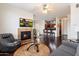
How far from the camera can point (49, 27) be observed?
1790 millimetres

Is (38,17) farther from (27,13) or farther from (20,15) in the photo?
(20,15)

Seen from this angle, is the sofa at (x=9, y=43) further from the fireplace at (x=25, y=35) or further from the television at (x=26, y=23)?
the television at (x=26, y=23)

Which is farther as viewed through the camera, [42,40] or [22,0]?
[42,40]

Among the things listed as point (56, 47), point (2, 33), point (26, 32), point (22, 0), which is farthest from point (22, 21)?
point (56, 47)

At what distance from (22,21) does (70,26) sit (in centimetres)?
82

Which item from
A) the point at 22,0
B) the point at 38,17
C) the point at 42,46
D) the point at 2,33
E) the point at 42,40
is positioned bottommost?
the point at 42,46

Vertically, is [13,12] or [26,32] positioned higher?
[13,12]

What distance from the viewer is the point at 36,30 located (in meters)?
1.73

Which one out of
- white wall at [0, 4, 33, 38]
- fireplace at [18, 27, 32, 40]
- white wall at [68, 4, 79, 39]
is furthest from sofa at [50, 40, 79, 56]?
white wall at [0, 4, 33, 38]

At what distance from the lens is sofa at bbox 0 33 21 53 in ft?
5.39

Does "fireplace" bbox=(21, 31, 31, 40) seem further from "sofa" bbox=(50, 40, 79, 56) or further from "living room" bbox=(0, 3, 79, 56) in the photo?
"sofa" bbox=(50, 40, 79, 56)

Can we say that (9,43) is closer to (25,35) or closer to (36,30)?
(25,35)

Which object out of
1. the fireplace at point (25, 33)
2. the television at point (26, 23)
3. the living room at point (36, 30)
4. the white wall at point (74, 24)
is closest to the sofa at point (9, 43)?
the living room at point (36, 30)

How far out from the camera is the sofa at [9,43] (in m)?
1.64
